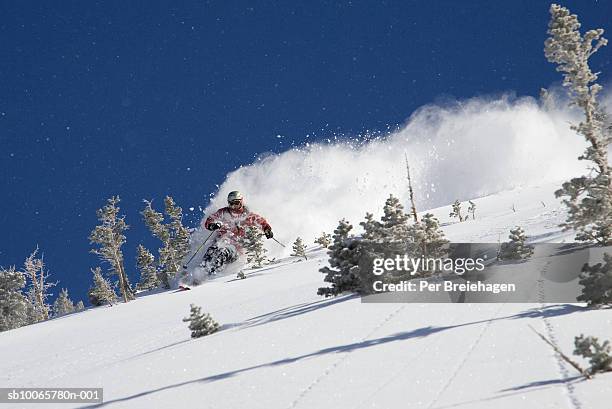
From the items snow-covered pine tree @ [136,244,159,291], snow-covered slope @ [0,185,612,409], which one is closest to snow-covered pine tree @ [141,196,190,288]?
snow-covered pine tree @ [136,244,159,291]

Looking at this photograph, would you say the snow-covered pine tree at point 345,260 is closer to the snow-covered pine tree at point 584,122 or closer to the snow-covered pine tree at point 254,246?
the snow-covered pine tree at point 584,122

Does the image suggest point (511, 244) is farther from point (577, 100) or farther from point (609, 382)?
point (609, 382)

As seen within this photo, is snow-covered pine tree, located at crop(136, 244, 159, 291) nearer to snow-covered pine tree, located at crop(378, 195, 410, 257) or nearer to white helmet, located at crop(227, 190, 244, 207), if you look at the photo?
white helmet, located at crop(227, 190, 244, 207)

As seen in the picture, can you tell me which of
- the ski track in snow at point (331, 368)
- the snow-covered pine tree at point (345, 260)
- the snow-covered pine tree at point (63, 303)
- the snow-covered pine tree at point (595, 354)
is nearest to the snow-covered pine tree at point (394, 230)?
the snow-covered pine tree at point (345, 260)

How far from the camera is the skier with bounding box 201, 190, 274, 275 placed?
40719 mm

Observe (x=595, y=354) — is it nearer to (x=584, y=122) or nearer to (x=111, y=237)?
(x=584, y=122)

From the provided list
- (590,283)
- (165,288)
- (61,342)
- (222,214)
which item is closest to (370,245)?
(590,283)

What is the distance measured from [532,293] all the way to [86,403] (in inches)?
469

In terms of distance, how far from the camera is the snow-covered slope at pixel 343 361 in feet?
27.1

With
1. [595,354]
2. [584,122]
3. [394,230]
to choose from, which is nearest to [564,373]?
[595,354]

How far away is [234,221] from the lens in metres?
41.7

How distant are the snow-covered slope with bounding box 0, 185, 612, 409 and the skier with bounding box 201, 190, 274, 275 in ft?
64.1

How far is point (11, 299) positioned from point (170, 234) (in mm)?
17535

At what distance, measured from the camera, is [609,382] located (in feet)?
24.2
